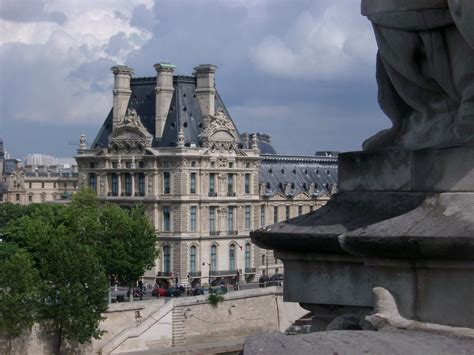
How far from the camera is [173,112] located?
7106 centimetres

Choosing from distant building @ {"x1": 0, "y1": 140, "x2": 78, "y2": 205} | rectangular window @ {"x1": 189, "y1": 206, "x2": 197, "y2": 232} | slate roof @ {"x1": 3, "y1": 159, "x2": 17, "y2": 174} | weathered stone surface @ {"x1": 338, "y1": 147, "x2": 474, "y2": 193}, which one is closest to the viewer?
weathered stone surface @ {"x1": 338, "y1": 147, "x2": 474, "y2": 193}

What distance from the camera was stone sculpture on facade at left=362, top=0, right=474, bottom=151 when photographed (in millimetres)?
5883

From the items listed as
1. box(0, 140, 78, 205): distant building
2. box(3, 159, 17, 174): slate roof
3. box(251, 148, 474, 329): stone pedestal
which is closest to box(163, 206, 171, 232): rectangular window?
box(0, 140, 78, 205): distant building

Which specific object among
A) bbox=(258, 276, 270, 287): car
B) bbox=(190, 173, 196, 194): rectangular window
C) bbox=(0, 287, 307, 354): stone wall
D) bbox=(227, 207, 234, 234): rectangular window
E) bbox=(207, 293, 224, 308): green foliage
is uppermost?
bbox=(190, 173, 196, 194): rectangular window

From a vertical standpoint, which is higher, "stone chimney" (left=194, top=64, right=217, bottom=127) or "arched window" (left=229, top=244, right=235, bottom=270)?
"stone chimney" (left=194, top=64, right=217, bottom=127)

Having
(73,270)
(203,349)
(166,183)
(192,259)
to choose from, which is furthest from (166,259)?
(73,270)

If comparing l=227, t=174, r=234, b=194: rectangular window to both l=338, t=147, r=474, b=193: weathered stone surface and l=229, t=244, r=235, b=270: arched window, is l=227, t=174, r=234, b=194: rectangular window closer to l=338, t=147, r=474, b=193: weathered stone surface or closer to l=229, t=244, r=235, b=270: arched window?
l=229, t=244, r=235, b=270: arched window

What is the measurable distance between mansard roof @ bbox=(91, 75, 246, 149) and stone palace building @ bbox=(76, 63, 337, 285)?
57 mm

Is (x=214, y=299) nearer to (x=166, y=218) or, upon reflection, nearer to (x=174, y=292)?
(x=174, y=292)

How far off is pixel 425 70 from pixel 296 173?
75.3 meters

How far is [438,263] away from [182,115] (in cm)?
6598

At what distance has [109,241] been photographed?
57.0 m

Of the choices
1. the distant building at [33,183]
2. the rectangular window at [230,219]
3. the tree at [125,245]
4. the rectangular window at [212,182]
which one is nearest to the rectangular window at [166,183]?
the rectangular window at [212,182]

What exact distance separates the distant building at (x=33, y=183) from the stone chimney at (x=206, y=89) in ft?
174
